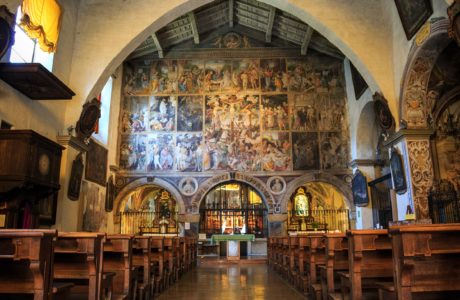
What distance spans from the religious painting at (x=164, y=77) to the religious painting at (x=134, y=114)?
76cm

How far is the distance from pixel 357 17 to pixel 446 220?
623 cm

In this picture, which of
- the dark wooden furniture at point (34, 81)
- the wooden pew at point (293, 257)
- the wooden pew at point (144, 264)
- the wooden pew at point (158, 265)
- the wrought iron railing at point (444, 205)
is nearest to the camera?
the wooden pew at point (144, 264)

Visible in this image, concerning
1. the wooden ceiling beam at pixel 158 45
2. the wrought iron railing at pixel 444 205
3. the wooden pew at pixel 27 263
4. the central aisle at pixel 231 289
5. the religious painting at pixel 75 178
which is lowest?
the central aisle at pixel 231 289

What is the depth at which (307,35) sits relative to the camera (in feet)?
53.9

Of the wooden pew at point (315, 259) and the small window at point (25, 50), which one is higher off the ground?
the small window at point (25, 50)

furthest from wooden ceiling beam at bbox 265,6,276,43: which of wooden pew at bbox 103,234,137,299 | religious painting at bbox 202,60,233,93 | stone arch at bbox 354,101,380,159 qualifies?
wooden pew at bbox 103,234,137,299

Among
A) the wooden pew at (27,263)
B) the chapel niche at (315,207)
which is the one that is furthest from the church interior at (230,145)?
the chapel niche at (315,207)

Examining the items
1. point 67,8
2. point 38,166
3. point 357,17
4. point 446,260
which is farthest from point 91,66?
point 446,260

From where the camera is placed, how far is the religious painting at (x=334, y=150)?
16828 millimetres

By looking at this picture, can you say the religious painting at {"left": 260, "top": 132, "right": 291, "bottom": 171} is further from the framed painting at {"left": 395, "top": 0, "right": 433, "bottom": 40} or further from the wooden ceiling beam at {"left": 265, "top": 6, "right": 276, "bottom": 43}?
the framed painting at {"left": 395, "top": 0, "right": 433, "bottom": 40}

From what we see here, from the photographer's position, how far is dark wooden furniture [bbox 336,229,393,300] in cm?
406

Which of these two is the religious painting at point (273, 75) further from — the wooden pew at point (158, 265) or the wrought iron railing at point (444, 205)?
the wooden pew at point (158, 265)

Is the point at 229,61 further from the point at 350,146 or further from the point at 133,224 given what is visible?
the point at 133,224

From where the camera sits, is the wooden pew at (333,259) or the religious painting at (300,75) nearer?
the wooden pew at (333,259)
